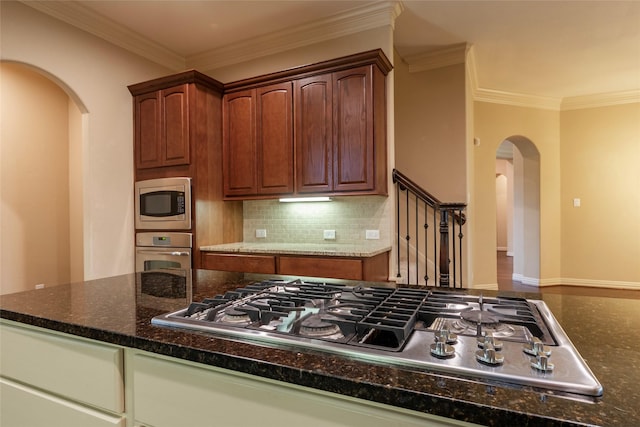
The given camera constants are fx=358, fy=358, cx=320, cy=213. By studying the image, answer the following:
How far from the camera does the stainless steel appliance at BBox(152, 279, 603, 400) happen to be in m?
0.57

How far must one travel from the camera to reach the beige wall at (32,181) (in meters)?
3.67

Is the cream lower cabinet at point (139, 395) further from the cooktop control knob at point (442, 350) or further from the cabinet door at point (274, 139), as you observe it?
the cabinet door at point (274, 139)

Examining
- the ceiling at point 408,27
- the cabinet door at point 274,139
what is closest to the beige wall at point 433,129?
the ceiling at point 408,27

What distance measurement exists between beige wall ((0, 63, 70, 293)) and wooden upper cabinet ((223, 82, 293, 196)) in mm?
2113

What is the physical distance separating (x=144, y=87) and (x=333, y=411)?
383 cm

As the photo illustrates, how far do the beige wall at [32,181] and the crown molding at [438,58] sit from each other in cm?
416

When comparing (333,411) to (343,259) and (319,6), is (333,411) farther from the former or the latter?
(319,6)

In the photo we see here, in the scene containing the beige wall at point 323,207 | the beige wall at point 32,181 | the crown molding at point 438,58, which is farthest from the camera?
the crown molding at point 438,58

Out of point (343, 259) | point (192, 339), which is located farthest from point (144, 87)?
point (192, 339)

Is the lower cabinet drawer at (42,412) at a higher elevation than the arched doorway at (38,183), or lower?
lower

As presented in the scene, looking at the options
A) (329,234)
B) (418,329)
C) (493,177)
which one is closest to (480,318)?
(418,329)

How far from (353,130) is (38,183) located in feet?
11.6

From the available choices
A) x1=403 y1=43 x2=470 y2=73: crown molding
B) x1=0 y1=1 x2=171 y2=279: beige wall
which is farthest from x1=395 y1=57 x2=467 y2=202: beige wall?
x1=0 y1=1 x2=171 y2=279: beige wall

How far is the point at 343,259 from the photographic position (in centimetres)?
276
